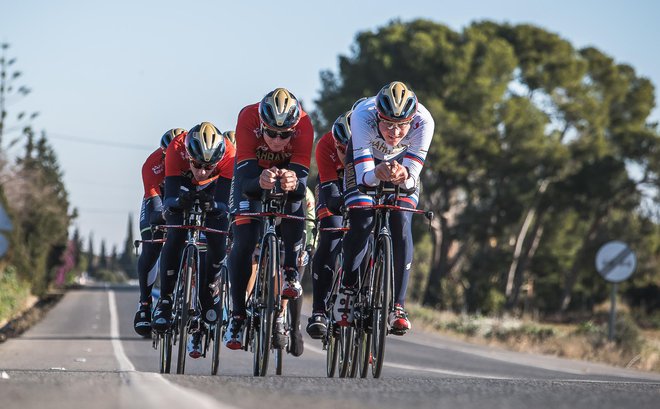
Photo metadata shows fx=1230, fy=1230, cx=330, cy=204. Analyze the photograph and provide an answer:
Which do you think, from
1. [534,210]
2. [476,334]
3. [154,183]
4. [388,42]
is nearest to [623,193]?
[534,210]

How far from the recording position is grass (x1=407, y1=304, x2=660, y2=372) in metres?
22.5

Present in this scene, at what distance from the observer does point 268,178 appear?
389 inches

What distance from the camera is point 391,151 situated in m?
10.0

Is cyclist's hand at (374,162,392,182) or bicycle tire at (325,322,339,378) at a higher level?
cyclist's hand at (374,162,392,182)

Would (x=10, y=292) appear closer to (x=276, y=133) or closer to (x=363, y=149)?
(x=276, y=133)

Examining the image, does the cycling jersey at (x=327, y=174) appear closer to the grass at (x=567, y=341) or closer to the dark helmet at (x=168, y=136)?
the dark helmet at (x=168, y=136)

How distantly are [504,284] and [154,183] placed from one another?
50139 millimetres

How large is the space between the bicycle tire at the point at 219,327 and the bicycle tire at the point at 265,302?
45.9 inches

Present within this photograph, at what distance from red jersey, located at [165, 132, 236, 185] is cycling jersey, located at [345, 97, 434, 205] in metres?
1.88

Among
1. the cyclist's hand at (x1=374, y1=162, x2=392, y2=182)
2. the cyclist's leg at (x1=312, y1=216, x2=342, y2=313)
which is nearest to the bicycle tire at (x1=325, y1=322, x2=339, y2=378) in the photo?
the cyclist's leg at (x1=312, y1=216, x2=342, y2=313)

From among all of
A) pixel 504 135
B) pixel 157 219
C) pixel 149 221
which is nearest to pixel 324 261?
pixel 157 219

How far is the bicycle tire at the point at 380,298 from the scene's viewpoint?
9.36m

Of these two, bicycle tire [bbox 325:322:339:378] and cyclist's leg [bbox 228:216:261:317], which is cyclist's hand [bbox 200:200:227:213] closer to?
cyclist's leg [bbox 228:216:261:317]

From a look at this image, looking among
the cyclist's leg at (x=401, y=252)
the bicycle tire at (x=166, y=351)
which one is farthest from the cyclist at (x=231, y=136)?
the cyclist's leg at (x=401, y=252)
